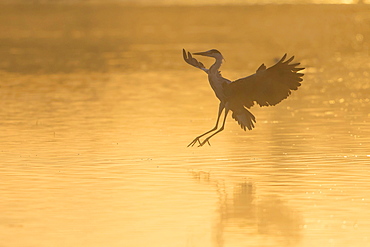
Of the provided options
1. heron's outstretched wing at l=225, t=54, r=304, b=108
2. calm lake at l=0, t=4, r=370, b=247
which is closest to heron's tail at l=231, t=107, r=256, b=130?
heron's outstretched wing at l=225, t=54, r=304, b=108

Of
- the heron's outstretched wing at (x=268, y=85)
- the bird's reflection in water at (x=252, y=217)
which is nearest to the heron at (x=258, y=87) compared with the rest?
the heron's outstretched wing at (x=268, y=85)

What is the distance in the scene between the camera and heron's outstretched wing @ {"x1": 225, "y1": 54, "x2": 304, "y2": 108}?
14.1 meters

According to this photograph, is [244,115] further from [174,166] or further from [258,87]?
[174,166]

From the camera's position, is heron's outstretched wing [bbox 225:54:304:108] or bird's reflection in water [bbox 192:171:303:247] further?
heron's outstretched wing [bbox 225:54:304:108]

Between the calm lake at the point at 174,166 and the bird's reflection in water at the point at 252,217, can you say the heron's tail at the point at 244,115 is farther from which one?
the bird's reflection in water at the point at 252,217

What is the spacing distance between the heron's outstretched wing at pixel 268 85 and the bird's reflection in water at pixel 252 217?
2203 mm

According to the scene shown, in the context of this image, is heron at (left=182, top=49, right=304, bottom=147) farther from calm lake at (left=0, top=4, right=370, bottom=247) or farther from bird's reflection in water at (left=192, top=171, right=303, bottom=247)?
bird's reflection in water at (left=192, top=171, right=303, bottom=247)

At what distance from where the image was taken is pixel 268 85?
46.8ft

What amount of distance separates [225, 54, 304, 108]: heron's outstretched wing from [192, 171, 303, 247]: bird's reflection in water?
2203 mm

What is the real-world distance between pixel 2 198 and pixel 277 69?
4.24 metres

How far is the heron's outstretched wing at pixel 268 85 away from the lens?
1412 cm

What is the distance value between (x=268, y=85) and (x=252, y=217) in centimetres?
405

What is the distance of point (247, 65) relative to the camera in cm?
3578

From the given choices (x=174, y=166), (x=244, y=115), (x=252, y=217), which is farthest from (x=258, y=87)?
(x=252, y=217)
